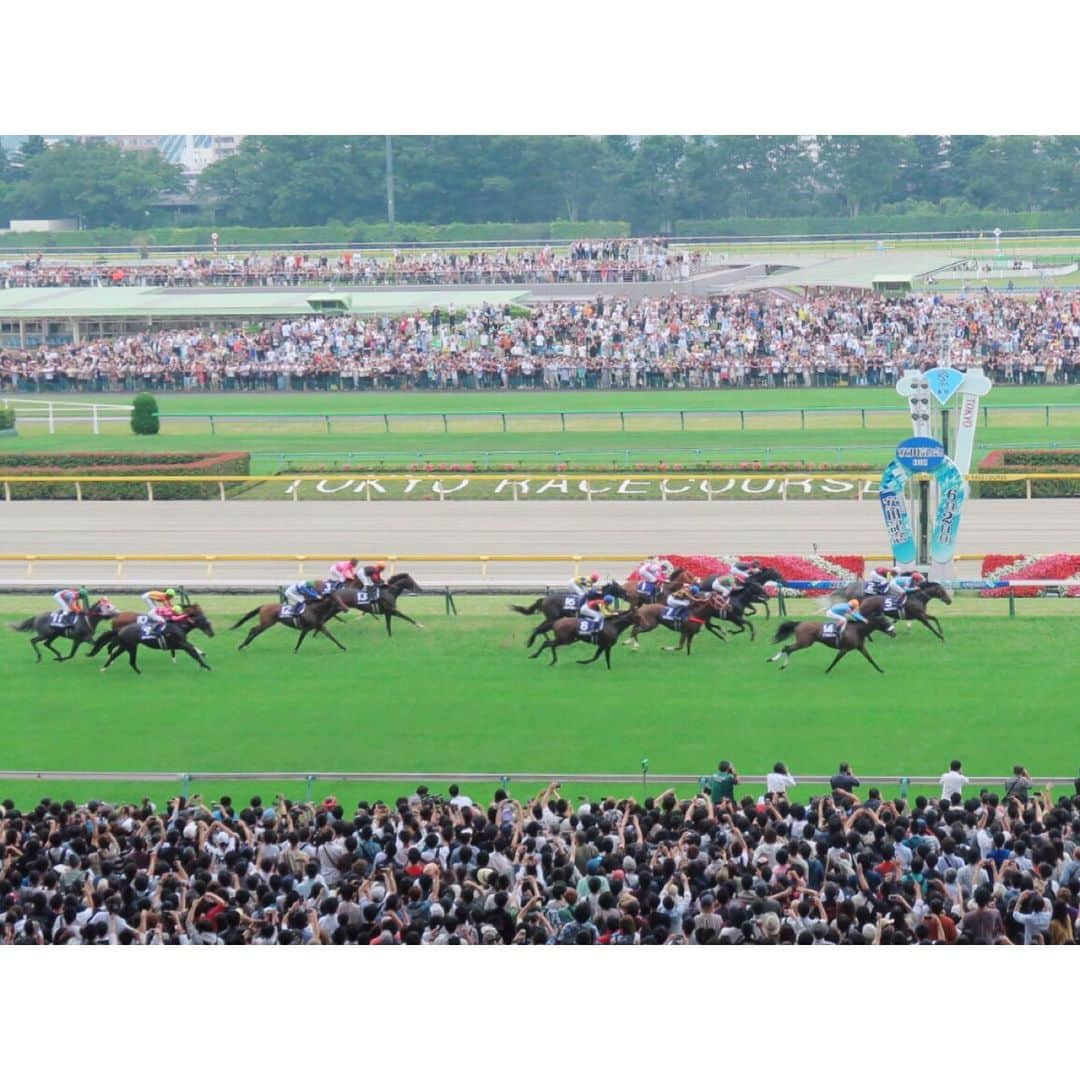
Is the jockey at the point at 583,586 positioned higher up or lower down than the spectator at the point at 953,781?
higher up

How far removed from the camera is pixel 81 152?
48.6 metres

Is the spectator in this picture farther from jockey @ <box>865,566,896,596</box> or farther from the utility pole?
the utility pole

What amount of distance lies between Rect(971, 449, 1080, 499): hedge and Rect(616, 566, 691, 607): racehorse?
9.00 m

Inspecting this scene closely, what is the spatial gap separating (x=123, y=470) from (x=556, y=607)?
12.2 metres

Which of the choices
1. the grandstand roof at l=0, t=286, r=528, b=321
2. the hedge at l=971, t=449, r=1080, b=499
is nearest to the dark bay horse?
the hedge at l=971, t=449, r=1080, b=499

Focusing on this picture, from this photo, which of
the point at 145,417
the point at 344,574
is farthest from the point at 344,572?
the point at 145,417

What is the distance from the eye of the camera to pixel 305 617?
1816cm

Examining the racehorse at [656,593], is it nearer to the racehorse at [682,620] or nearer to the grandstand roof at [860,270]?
the racehorse at [682,620]

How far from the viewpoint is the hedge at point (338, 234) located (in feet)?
154

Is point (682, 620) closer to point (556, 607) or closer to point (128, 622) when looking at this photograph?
point (556, 607)

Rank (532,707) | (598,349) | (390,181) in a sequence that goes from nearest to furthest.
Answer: (532,707)
(598,349)
(390,181)

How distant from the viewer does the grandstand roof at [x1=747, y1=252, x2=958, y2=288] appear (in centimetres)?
4259

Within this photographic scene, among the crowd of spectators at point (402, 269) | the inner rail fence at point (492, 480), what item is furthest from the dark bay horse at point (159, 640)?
the crowd of spectators at point (402, 269)

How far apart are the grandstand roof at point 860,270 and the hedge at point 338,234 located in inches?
200
